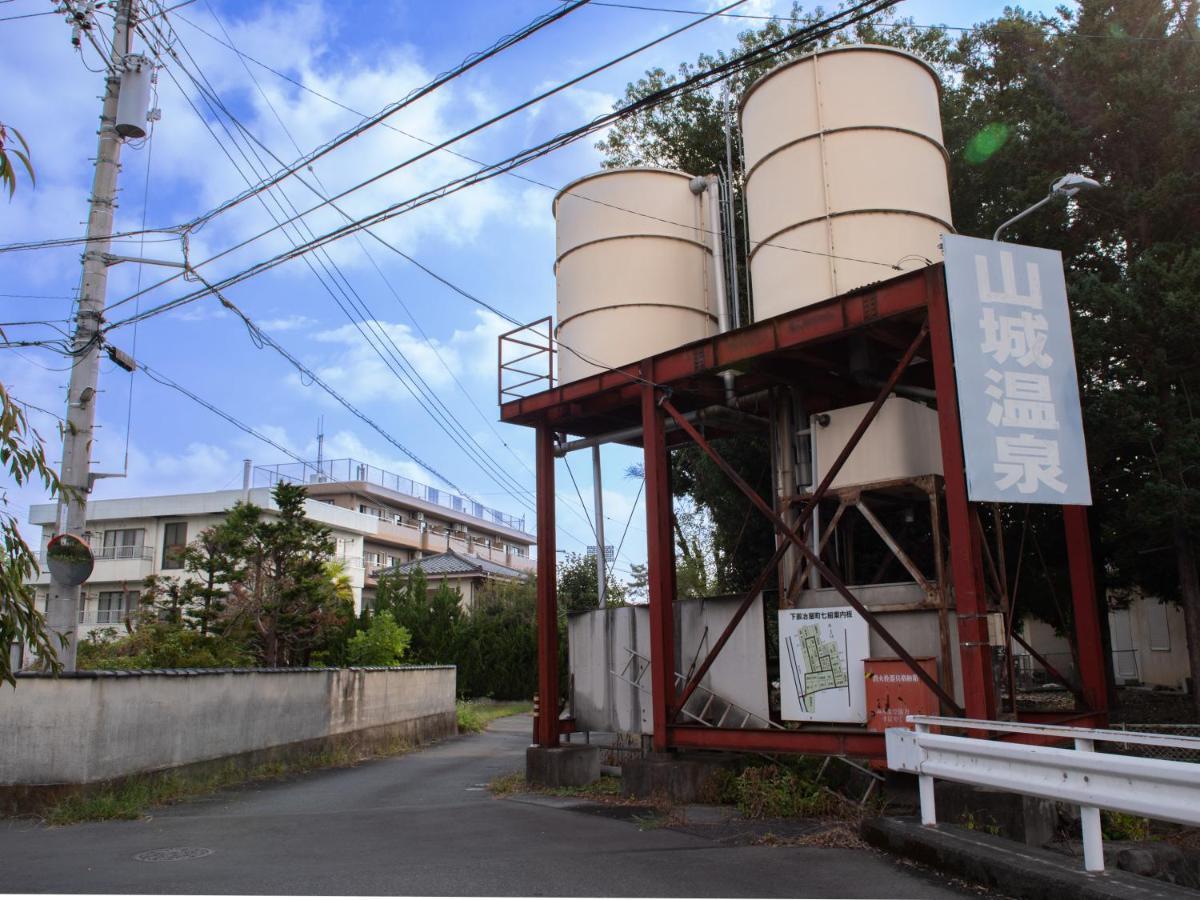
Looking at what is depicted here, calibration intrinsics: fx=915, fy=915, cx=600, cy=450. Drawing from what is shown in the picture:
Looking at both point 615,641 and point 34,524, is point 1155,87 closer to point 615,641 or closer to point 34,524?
point 615,641

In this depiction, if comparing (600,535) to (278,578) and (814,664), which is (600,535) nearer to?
(814,664)

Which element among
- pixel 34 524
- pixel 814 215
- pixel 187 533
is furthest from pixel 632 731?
pixel 34 524

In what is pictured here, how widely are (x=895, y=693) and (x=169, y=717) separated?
405 inches

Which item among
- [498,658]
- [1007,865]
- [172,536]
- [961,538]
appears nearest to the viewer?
[1007,865]

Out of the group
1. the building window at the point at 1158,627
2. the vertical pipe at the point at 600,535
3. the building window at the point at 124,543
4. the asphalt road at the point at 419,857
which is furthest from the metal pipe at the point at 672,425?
the building window at the point at 124,543

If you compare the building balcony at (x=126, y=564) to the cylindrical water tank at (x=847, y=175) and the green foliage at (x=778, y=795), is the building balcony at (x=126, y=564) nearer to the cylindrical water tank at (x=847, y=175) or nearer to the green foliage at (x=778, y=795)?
the green foliage at (x=778, y=795)

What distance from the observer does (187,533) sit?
42.6 meters

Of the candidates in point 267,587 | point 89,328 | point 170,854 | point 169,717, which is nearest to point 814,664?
point 170,854

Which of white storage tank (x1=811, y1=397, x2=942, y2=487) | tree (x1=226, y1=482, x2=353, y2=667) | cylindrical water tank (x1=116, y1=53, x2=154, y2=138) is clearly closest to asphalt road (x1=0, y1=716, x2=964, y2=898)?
white storage tank (x1=811, y1=397, x2=942, y2=487)

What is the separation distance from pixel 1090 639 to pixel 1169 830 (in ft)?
7.21

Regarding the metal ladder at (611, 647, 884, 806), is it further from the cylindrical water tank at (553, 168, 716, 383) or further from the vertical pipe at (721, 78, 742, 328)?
the vertical pipe at (721, 78, 742, 328)

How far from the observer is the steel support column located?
29.1 feet

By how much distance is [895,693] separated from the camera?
10102mm

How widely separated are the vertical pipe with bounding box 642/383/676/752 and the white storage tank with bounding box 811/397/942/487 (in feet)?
7.99
